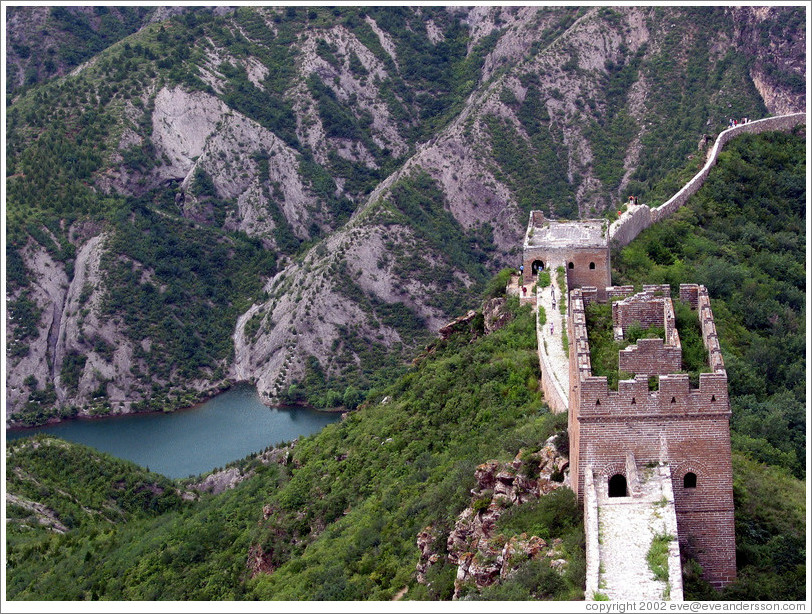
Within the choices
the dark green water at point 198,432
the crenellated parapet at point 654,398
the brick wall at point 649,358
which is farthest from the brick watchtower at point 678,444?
the dark green water at point 198,432

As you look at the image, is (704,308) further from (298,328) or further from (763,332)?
(298,328)

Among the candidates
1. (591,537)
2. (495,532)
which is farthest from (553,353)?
(591,537)

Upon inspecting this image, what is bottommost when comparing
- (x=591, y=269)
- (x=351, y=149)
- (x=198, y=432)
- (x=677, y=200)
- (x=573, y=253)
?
(x=198, y=432)

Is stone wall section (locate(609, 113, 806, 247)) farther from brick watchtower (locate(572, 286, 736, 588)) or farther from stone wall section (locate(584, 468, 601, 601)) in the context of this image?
stone wall section (locate(584, 468, 601, 601))

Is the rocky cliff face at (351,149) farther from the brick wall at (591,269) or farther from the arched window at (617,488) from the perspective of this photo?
the arched window at (617,488)

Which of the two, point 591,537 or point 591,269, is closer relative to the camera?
point 591,537

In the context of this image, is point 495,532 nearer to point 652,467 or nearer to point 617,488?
point 617,488

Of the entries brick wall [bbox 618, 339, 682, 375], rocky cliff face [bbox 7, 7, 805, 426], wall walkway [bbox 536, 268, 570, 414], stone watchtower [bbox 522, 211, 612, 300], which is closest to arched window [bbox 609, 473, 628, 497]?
brick wall [bbox 618, 339, 682, 375]
